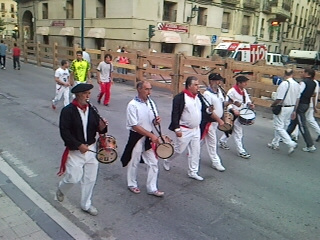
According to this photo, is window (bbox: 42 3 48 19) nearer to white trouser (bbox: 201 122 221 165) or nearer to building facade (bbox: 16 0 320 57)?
building facade (bbox: 16 0 320 57)

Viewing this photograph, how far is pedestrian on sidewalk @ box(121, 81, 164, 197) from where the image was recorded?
3.81 m

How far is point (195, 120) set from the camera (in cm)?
439

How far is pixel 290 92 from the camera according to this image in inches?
229

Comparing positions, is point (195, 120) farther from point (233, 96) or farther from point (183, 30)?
point (183, 30)

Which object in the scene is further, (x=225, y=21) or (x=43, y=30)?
(x=43, y=30)

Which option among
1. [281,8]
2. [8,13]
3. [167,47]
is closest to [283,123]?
[167,47]

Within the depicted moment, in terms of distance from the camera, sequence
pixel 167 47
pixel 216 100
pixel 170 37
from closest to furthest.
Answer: pixel 216 100, pixel 170 37, pixel 167 47

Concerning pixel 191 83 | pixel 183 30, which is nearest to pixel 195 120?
pixel 191 83

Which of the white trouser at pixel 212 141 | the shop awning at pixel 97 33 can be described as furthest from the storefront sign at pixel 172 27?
the white trouser at pixel 212 141

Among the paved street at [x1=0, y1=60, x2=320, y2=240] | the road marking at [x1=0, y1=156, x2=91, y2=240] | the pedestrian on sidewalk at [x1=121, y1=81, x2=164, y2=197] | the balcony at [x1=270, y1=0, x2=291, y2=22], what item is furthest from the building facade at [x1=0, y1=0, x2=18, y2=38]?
the pedestrian on sidewalk at [x1=121, y1=81, x2=164, y2=197]

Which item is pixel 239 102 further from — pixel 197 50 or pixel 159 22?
pixel 197 50

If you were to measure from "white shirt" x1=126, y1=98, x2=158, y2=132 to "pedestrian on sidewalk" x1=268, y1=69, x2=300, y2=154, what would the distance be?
314cm

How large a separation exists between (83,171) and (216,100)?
2494 mm

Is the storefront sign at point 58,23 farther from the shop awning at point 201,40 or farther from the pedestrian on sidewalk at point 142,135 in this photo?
the pedestrian on sidewalk at point 142,135
